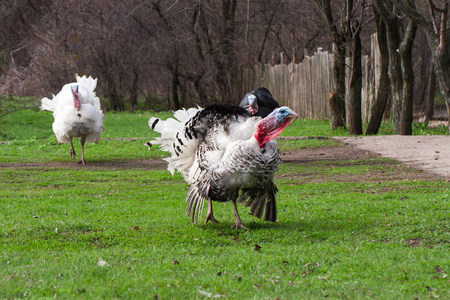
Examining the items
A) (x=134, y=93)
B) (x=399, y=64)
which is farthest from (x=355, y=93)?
(x=134, y=93)

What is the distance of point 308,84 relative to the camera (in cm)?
2217

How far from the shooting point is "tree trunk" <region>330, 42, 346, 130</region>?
54.1ft

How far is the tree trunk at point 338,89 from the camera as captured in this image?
1650 cm

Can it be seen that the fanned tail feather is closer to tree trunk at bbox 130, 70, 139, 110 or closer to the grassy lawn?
the grassy lawn

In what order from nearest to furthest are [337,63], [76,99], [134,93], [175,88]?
[76,99]
[337,63]
[175,88]
[134,93]

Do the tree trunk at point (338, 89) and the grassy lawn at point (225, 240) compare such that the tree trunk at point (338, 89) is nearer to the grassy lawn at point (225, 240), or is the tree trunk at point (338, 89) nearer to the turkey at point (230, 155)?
the grassy lawn at point (225, 240)

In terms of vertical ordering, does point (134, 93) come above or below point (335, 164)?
above

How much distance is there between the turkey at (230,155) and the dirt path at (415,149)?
4700mm

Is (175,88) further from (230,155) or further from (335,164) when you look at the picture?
(230,155)

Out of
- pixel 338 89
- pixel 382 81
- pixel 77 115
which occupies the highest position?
pixel 382 81

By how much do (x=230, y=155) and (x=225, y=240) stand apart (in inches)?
37.7

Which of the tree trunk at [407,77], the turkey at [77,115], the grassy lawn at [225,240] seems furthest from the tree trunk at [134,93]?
the grassy lawn at [225,240]

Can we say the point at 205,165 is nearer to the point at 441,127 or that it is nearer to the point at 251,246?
the point at 251,246

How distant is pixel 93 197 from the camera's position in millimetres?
9062
